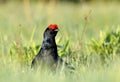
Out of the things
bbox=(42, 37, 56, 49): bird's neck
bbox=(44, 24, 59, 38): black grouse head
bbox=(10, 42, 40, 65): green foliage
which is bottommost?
bbox=(10, 42, 40, 65): green foliage

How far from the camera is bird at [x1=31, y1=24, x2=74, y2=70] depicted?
6180 mm

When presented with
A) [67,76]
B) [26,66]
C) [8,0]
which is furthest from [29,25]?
[8,0]

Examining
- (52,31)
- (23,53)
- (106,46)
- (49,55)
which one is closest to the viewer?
(49,55)

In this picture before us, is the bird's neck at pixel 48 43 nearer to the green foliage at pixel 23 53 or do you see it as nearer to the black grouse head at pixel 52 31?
the black grouse head at pixel 52 31

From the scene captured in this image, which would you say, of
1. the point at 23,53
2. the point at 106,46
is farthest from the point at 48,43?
the point at 106,46

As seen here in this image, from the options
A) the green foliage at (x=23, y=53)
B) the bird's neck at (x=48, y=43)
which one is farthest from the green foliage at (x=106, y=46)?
the bird's neck at (x=48, y=43)

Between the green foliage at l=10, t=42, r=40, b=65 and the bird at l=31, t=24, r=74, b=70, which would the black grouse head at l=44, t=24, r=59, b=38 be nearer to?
the bird at l=31, t=24, r=74, b=70

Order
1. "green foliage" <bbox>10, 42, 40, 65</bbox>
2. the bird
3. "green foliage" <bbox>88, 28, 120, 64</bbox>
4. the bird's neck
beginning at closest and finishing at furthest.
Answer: the bird
the bird's neck
"green foliage" <bbox>10, 42, 40, 65</bbox>
"green foliage" <bbox>88, 28, 120, 64</bbox>

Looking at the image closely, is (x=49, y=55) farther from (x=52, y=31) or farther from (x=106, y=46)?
(x=106, y=46)

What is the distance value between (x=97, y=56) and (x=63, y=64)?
114 cm

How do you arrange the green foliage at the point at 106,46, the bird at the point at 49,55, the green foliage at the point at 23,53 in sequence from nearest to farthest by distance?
the bird at the point at 49,55
the green foliage at the point at 23,53
the green foliage at the point at 106,46

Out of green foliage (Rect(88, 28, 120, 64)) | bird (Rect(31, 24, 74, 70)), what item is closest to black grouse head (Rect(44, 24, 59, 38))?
bird (Rect(31, 24, 74, 70))

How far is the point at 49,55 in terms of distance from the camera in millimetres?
6379

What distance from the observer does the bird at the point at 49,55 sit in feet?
20.3
